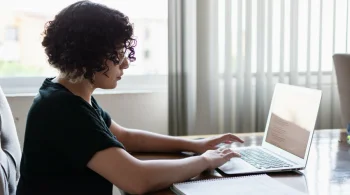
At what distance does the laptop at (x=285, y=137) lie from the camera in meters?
1.32

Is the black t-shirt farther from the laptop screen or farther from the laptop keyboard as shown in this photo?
the laptop screen

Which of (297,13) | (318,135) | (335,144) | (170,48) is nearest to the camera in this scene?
(335,144)

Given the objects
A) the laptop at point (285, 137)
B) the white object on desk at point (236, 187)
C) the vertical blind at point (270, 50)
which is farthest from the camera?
the vertical blind at point (270, 50)

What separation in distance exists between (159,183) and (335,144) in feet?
2.70

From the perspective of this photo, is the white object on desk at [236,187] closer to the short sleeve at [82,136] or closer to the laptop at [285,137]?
the laptop at [285,137]

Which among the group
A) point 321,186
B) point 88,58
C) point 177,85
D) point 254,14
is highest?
point 254,14

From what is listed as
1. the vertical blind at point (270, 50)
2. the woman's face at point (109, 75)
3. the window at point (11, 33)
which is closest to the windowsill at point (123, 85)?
the window at point (11, 33)

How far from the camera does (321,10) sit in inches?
102

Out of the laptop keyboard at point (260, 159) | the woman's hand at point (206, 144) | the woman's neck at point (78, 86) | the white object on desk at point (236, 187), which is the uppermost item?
the woman's neck at point (78, 86)

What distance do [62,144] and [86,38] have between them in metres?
0.29

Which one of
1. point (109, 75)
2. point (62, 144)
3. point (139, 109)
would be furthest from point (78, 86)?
point (139, 109)

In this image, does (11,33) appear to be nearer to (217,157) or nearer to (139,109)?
(139,109)

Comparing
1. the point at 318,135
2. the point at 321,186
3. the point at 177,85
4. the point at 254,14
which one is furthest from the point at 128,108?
the point at 321,186

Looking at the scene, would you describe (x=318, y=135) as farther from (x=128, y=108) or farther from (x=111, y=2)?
(x=111, y=2)
